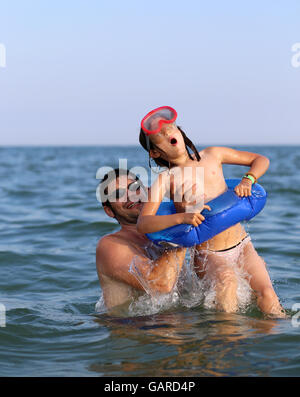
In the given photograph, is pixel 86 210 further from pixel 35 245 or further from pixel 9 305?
pixel 9 305

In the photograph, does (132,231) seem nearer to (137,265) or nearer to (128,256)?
(128,256)

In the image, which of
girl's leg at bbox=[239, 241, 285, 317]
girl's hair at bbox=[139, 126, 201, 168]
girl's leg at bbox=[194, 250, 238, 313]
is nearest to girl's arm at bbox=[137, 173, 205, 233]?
girl's hair at bbox=[139, 126, 201, 168]

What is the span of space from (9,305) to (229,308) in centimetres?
239

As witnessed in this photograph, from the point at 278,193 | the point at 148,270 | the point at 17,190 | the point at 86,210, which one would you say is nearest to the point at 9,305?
the point at 148,270

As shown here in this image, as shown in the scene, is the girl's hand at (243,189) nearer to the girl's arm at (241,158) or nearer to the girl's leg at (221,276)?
the girl's arm at (241,158)

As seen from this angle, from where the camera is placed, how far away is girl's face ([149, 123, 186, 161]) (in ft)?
14.6

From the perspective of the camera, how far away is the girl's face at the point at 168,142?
446cm

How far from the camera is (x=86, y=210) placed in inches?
516

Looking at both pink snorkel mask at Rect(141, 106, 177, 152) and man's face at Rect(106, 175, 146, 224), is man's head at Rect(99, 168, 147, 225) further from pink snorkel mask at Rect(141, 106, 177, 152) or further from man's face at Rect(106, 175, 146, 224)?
pink snorkel mask at Rect(141, 106, 177, 152)

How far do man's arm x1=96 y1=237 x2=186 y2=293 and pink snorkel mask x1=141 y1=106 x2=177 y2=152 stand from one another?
931mm

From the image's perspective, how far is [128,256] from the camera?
191 inches

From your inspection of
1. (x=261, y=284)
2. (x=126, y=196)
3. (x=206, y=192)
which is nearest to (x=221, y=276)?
(x=261, y=284)

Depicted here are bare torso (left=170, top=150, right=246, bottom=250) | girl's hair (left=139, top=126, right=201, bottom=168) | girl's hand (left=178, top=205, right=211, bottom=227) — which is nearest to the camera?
girl's hand (left=178, top=205, right=211, bottom=227)
